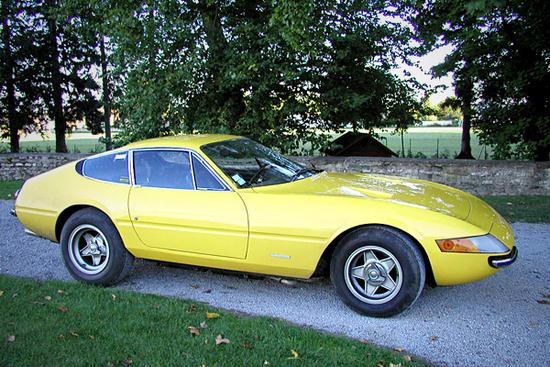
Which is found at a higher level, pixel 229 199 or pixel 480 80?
pixel 480 80

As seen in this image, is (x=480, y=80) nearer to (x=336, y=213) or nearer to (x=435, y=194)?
(x=435, y=194)

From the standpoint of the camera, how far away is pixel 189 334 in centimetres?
343

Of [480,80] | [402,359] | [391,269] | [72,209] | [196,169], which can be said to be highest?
[480,80]

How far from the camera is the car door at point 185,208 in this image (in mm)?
3979

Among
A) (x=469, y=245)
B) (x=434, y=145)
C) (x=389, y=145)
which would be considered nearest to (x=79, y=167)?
(x=469, y=245)

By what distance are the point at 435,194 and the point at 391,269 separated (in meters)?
0.96

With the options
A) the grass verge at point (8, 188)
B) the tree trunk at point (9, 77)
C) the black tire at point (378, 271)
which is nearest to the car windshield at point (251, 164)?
the black tire at point (378, 271)

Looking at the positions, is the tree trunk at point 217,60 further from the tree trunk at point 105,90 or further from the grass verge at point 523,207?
the tree trunk at point 105,90

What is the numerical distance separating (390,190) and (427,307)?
1062 mm

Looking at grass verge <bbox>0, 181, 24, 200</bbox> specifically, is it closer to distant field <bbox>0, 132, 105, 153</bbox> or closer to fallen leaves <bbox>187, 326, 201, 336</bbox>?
distant field <bbox>0, 132, 105, 153</bbox>

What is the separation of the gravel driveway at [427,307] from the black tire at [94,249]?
0.96 feet

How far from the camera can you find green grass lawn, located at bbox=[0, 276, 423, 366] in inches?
121

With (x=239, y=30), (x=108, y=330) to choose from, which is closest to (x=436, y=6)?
(x=239, y=30)

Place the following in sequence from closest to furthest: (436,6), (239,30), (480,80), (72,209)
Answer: (72,209) → (239,30) → (436,6) → (480,80)
